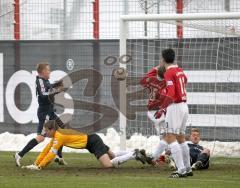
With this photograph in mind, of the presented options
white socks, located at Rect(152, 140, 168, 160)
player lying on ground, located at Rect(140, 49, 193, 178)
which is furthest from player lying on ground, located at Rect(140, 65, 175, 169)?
player lying on ground, located at Rect(140, 49, 193, 178)

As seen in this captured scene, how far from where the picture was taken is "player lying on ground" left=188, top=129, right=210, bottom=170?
15312mm

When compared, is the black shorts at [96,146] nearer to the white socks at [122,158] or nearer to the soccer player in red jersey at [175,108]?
the white socks at [122,158]

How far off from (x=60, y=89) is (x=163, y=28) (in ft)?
12.2

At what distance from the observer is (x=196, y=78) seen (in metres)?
19.1

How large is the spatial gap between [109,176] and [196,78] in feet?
19.0

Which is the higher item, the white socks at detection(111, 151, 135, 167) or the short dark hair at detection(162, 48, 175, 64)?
the short dark hair at detection(162, 48, 175, 64)

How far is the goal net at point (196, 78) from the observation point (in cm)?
1861

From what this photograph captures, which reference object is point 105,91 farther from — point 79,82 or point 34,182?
point 34,182

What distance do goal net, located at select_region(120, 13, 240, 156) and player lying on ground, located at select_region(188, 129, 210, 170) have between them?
2549 mm

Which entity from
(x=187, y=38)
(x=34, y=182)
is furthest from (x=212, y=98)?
(x=34, y=182)

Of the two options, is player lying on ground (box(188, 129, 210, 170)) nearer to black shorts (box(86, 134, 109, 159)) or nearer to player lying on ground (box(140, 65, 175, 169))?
player lying on ground (box(140, 65, 175, 169))

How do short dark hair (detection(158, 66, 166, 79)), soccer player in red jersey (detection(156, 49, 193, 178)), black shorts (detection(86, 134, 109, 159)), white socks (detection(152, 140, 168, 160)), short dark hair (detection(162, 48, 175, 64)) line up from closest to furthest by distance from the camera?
Answer: 1. soccer player in red jersey (detection(156, 49, 193, 178))
2. short dark hair (detection(162, 48, 175, 64))
3. black shorts (detection(86, 134, 109, 159))
4. white socks (detection(152, 140, 168, 160))
5. short dark hair (detection(158, 66, 166, 79))

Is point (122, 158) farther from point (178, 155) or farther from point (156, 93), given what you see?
point (178, 155)

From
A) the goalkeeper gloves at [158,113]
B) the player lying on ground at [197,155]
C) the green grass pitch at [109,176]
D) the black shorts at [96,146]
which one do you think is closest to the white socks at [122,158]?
the green grass pitch at [109,176]
